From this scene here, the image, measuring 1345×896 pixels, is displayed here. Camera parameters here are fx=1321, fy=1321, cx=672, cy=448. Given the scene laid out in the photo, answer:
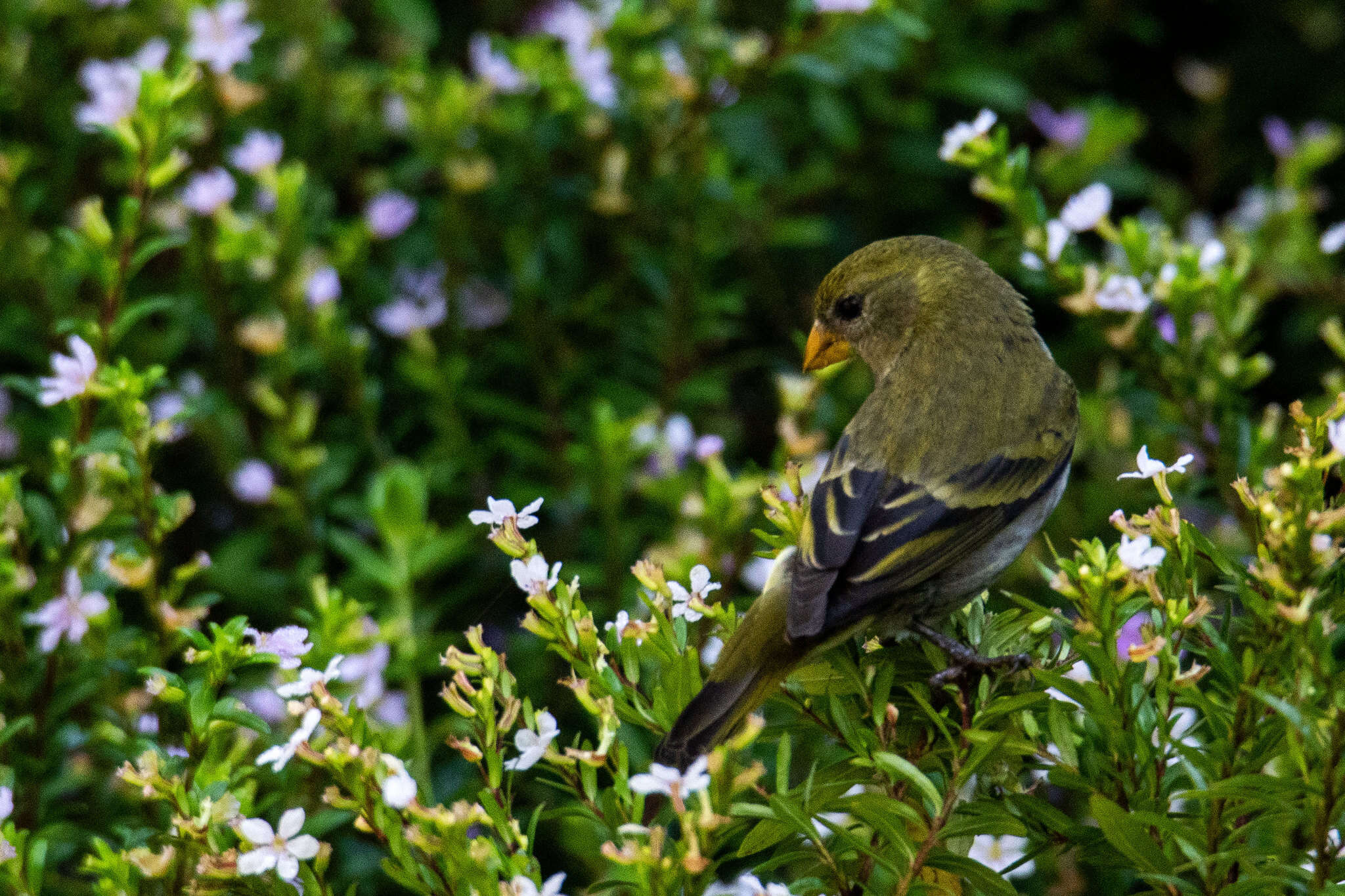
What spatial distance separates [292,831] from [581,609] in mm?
445

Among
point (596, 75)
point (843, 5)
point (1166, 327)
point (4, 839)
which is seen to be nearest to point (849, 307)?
point (1166, 327)

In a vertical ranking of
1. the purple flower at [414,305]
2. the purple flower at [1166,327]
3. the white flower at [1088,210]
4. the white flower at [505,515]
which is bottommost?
the purple flower at [414,305]

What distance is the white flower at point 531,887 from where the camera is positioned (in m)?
1.42

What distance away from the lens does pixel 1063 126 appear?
3773mm

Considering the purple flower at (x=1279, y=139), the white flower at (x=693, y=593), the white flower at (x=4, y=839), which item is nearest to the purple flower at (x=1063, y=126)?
the purple flower at (x=1279, y=139)

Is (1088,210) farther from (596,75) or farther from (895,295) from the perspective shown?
(596,75)

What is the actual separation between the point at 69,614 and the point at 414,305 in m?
1.40

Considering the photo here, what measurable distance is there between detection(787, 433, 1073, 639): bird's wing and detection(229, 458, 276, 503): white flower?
138cm

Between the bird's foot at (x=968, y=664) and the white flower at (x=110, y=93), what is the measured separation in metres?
1.82

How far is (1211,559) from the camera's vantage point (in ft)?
5.50

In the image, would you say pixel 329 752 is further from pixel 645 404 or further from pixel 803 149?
pixel 803 149

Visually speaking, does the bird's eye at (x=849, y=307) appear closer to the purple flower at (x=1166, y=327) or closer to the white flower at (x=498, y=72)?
the purple flower at (x=1166, y=327)

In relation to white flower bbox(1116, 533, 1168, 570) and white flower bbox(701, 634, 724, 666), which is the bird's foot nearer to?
white flower bbox(1116, 533, 1168, 570)

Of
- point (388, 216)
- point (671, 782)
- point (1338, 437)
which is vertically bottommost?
point (388, 216)
